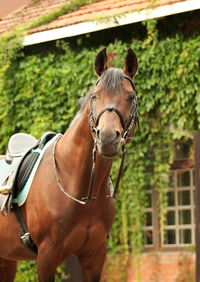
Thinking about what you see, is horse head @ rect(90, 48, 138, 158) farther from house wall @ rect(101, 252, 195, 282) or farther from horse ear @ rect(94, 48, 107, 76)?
house wall @ rect(101, 252, 195, 282)

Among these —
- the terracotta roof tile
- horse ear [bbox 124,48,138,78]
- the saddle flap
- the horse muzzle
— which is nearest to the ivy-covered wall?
the terracotta roof tile

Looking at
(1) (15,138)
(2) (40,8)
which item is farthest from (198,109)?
(2) (40,8)

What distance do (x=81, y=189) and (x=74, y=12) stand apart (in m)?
6.24

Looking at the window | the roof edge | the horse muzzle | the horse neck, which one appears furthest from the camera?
the window

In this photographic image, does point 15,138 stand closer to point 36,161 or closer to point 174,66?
point 36,161

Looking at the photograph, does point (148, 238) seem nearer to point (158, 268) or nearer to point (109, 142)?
point (158, 268)

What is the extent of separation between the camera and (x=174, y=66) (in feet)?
26.7

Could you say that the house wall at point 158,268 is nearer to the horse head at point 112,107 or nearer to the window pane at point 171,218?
the window pane at point 171,218

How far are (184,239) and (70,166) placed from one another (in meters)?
5.28

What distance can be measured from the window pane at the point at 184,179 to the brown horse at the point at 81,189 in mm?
4890

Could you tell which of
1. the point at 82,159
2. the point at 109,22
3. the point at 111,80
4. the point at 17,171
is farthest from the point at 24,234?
the point at 109,22

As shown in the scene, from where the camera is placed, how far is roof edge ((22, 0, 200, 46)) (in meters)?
7.96

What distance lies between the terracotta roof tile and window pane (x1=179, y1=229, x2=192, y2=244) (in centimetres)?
350

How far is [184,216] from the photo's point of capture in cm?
912
